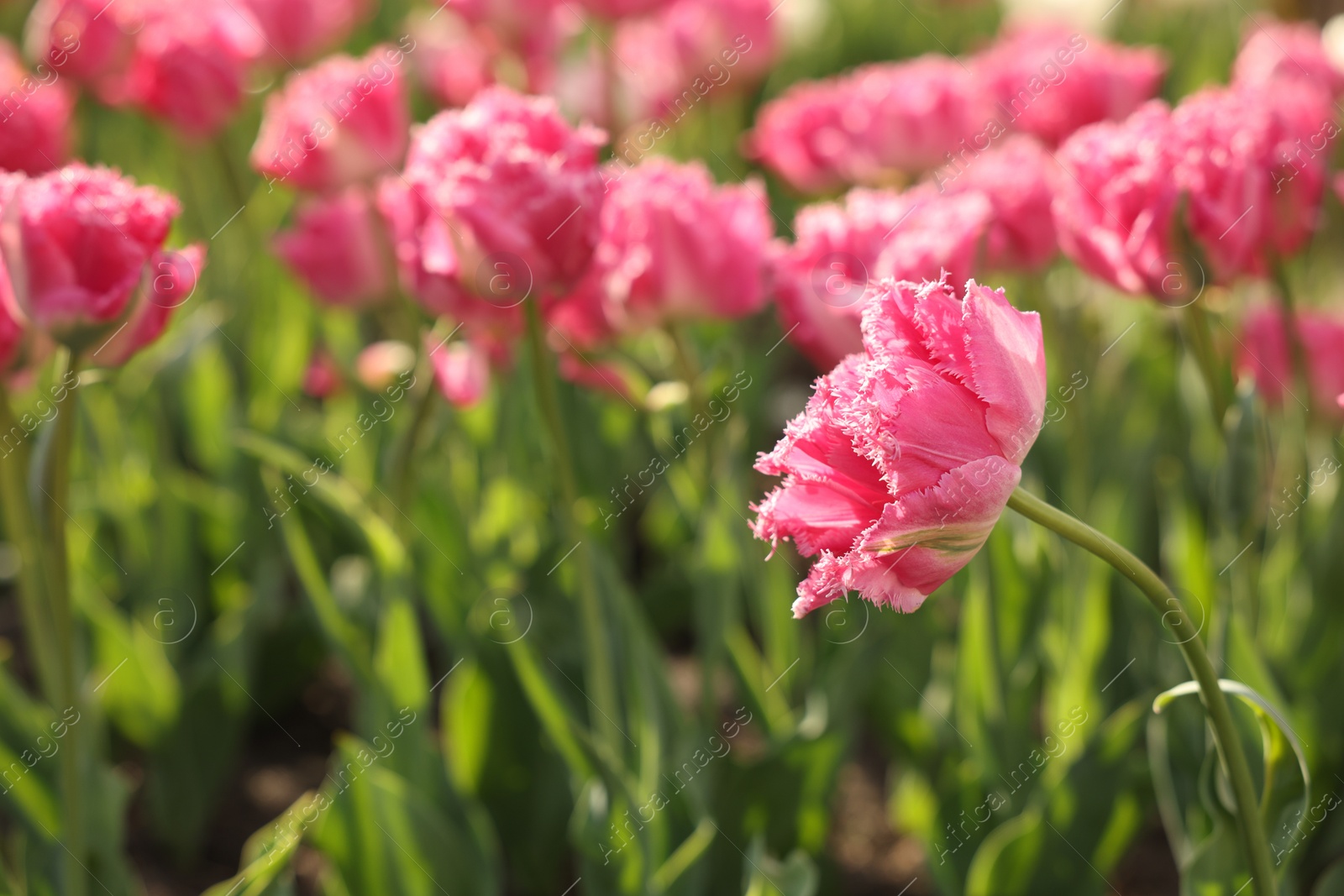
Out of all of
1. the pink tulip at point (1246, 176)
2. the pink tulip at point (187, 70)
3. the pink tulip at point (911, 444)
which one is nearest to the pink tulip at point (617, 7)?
the pink tulip at point (187, 70)

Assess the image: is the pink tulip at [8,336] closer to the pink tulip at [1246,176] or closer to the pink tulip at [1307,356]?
the pink tulip at [1246,176]

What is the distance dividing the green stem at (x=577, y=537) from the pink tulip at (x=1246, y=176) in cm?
52

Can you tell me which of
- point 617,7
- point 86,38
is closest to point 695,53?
point 617,7

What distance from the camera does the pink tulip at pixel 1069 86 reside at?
4.68ft

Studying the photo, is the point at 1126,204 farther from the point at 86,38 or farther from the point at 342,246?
the point at 86,38

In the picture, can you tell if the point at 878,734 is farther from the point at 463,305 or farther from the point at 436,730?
the point at 463,305

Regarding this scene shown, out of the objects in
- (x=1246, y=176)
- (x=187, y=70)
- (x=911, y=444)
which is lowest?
(x=1246, y=176)

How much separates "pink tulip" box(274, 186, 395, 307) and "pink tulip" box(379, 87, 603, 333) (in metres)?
0.33

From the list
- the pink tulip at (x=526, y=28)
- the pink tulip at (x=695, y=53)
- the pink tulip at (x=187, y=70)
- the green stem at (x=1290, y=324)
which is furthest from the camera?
the pink tulip at (x=695, y=53)

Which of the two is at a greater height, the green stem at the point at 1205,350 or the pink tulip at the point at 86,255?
the pink tulip at the point at 86,255

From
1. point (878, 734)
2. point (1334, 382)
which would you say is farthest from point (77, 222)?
point (1334, 382)

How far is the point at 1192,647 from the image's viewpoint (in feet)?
1.99

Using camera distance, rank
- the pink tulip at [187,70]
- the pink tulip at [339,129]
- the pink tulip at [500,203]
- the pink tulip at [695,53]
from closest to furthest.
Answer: the pink tulip at [500,203], the pink tulip at [339,129], the pink tulip at [187,70], the pink tulip at [695,53]

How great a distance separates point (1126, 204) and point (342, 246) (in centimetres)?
84
